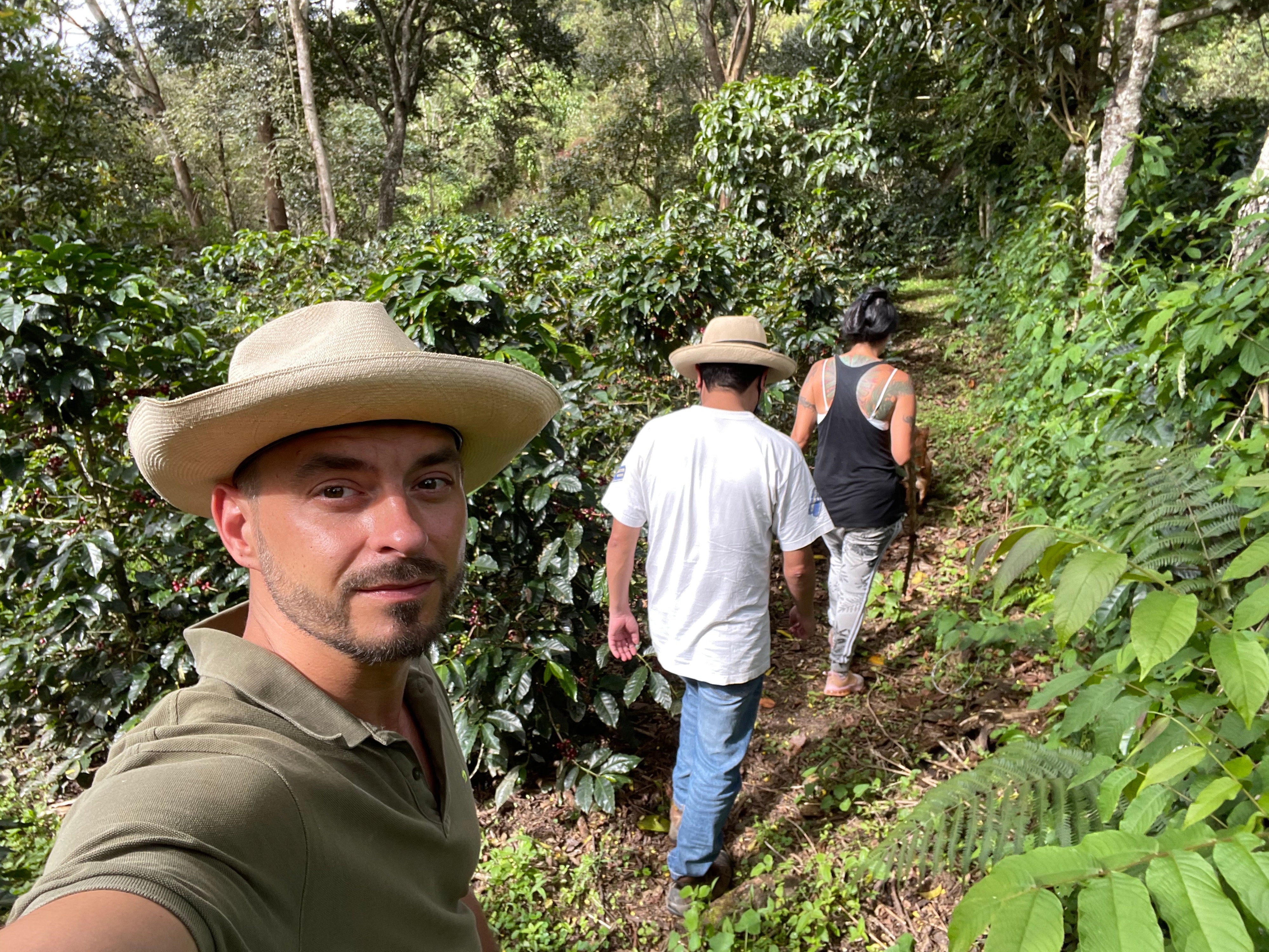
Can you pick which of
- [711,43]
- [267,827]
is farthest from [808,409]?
[711,43]

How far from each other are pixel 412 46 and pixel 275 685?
1940 cm

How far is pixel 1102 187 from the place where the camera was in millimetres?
4965

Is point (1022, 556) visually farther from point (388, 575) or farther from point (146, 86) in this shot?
point (146, 86)

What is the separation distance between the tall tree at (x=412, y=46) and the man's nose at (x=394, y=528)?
16.5 meters

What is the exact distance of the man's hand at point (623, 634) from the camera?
274 centimetres

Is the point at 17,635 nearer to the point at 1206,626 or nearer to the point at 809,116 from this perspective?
the point at 1206,626

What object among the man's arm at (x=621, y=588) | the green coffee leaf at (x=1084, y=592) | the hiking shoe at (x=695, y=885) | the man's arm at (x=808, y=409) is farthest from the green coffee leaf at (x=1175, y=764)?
the man's arm at (x=808, y=409)

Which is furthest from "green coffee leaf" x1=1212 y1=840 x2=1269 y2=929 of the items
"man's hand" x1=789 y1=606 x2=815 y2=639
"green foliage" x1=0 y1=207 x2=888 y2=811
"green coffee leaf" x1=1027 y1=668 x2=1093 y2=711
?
"green foliage" x1=0 y1=207 x2=888 y2=811

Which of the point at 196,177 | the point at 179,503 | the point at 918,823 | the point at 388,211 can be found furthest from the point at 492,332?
the point at 196,177

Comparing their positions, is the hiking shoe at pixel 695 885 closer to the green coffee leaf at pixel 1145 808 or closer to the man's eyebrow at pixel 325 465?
the green coffee leaf at pixel 1145 808

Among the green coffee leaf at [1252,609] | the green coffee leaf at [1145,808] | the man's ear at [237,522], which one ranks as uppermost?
the man's ear at [237,522]

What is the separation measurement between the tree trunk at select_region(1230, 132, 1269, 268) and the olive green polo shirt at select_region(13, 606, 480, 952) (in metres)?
3.43

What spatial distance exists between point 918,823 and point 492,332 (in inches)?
86.8

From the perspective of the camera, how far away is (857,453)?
3.67 metres
